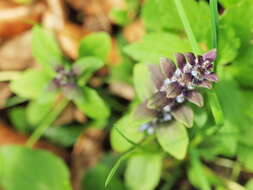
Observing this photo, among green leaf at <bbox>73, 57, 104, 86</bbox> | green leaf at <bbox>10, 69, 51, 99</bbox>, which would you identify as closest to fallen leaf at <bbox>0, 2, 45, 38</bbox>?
green leaf at <bbox>10, 69, 51, 99</bbox>

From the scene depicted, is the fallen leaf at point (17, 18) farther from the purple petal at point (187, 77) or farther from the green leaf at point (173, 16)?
the purple petal at point (187, 77)

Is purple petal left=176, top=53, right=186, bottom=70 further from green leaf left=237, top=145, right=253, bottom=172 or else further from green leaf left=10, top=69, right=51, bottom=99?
green leaf left=10, top=69, right=51, bottom=99

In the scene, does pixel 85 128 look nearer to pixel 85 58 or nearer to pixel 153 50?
pixel 85 58

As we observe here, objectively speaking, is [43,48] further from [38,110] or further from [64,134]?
[64,134]

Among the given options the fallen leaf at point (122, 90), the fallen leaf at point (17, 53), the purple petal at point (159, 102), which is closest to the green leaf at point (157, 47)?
the purple petal at point (159, 102)

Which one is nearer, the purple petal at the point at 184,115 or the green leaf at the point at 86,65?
the purple petal at the point at 184,115
